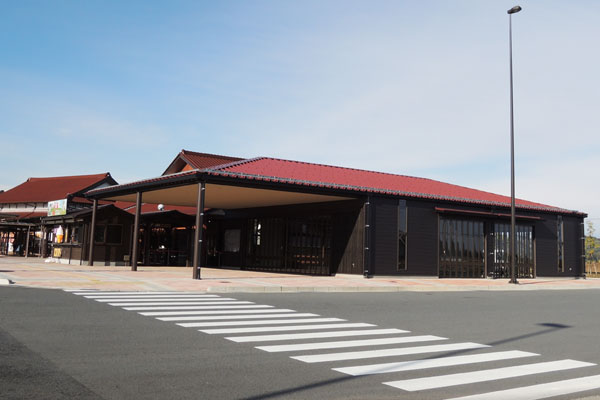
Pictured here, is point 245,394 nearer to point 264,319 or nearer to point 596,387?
point 596,387

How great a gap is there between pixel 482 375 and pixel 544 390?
809 millimetres

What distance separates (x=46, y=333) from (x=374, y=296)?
11.2 meters

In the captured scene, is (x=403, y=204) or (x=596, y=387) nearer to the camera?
(x=596, y=387)

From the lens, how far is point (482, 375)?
6637 mm

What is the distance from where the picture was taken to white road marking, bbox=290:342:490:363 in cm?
732

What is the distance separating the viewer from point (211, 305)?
42.7 feet

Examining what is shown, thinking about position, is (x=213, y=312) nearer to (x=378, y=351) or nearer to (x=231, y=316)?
(x=231, y=316)

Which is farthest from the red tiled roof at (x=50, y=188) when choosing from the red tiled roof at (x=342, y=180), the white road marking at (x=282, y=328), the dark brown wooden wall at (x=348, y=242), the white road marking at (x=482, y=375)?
the white road marking at (x=482, y=375)

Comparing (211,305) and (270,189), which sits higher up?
(270,189)

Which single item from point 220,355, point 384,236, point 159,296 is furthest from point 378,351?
point 384,236

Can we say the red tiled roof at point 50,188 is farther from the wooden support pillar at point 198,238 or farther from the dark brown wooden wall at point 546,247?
the dark brown wooden wall at point 546,247

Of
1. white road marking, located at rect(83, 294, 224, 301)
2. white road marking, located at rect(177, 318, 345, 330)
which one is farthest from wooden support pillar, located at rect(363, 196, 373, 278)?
white road marking, located at rect(177, 318, 345, 330)

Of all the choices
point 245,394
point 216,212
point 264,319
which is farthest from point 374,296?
point 216,212

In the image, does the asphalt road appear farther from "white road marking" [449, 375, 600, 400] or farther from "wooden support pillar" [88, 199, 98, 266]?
"wooden support pillar" [88, 199, 98, 266]
